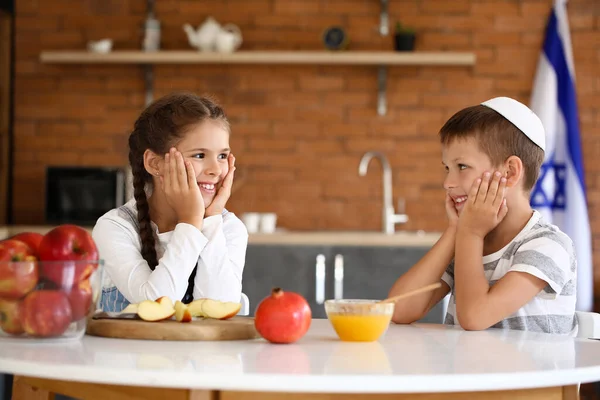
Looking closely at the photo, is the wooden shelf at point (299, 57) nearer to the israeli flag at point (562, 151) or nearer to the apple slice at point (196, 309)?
the israeli flag at point (562, 151)

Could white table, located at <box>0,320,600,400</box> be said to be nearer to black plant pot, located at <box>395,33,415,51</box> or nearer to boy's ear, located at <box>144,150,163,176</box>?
boy's ear, located at <box>144,150,163,176</box>

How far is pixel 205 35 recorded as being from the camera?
4789 mm

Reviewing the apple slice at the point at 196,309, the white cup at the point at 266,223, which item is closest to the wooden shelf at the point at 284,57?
the white cup at the point at 266,223

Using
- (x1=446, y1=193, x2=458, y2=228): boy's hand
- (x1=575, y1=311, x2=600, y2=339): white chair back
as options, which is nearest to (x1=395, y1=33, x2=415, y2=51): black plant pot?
(x1=446, y1=193, x2=458, y2=228): boy's hand

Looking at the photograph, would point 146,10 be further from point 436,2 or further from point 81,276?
point 81,276

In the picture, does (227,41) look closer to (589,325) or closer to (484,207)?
(484,207)

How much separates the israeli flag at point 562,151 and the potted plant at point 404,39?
76cm

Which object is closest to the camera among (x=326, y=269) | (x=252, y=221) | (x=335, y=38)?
(x=326, y=269)

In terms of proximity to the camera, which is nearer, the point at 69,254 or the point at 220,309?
the point at 69,254

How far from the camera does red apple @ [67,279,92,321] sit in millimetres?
1197

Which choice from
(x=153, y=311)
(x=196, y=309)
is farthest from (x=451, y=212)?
(x=153, y=311)

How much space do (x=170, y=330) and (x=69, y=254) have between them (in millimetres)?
193

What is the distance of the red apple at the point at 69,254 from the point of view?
3.85ft

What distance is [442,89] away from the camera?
16.3ft
